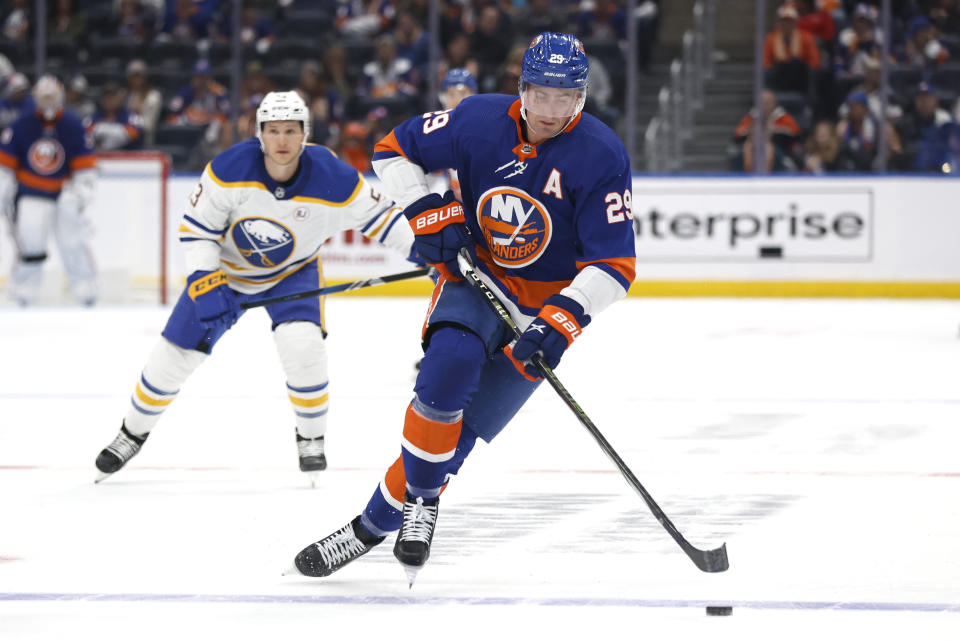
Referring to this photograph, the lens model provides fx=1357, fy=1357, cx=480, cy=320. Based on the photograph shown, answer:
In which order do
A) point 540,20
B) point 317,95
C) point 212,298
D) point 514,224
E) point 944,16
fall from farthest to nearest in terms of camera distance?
point 540,20
point 317,95
point 944,16
point 212,298
point 514,224

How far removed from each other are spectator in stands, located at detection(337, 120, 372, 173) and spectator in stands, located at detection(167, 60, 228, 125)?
3.30 ft

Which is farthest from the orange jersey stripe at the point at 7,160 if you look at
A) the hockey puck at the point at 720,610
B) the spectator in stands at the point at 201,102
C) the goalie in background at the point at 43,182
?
the hockey puck at the point at 720,610

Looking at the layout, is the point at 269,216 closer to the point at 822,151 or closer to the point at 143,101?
the point at 822,151

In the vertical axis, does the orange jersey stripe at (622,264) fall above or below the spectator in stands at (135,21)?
below

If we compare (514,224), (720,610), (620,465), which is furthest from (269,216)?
(720,610)

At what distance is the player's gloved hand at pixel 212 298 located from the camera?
3.61 meters

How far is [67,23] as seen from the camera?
1103cm

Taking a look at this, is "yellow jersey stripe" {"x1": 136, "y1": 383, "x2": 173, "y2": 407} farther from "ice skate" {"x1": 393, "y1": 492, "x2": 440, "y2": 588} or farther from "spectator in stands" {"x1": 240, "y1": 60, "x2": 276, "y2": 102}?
"spectator in stands" {"x1": 240, "y1": 60, "x2": 276, "y2": 102}

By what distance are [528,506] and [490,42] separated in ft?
23.5

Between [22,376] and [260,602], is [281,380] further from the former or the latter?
Answer: [260,602]

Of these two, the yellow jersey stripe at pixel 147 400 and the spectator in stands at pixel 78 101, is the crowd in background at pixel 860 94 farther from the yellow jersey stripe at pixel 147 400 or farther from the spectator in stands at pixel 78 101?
the yellow jersey stripe at pixel 147 400

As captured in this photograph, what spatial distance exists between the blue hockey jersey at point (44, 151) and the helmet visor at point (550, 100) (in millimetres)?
6468

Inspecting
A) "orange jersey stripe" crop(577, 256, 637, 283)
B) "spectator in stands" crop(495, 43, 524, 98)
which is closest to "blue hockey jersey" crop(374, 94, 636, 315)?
"orange jersey stripe" crop(577, 256, 637, 283)

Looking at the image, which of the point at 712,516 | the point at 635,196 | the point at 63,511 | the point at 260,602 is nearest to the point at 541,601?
the point at 260,602
